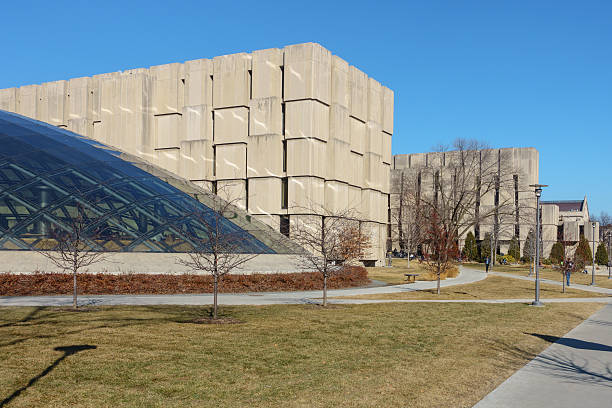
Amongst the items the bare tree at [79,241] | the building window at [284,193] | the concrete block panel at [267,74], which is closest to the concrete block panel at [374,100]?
the concrete block panel at [267,74]

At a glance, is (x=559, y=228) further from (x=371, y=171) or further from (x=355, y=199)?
(x=355, y=199)

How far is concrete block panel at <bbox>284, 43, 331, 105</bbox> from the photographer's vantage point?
46625 millimetres

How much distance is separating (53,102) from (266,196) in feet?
94.5

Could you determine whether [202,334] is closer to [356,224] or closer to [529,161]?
[356,224]

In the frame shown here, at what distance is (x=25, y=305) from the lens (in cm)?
1794

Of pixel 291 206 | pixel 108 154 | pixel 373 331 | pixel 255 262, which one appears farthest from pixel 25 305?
pixel 291 206

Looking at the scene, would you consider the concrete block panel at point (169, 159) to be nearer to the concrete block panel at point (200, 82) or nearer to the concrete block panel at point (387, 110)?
the concrete block panel at point (200, 82)

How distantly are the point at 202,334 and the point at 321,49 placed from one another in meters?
37.8

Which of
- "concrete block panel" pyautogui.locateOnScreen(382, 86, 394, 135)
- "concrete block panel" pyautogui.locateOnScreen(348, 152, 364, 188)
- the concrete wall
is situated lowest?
the concrete wall

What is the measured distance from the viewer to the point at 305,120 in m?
46.9

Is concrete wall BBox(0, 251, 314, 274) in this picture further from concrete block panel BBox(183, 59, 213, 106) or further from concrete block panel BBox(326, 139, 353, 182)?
concrete block panel BBox(183, 59, 213, 106)

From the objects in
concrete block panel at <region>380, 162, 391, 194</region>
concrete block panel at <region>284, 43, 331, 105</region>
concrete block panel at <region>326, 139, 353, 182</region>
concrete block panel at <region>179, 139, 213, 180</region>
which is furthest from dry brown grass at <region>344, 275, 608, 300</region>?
concrete block panel at <region>179, 139, 213, 180</region>

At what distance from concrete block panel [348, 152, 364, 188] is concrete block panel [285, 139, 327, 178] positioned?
5336 millimetres

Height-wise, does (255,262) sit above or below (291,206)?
below
